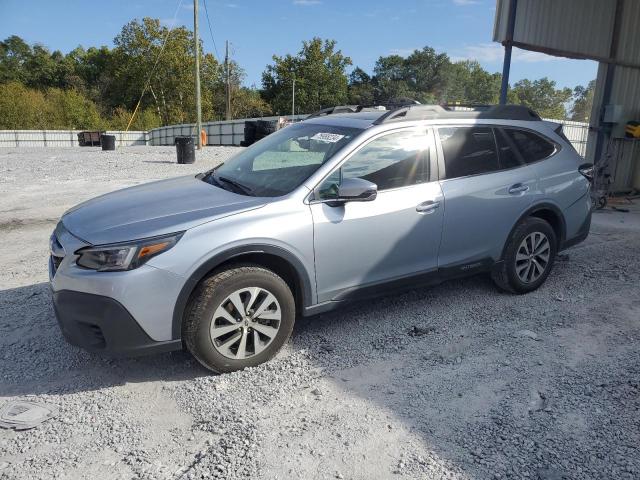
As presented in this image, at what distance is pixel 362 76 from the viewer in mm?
80250

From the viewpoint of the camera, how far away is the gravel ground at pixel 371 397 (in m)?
2.70

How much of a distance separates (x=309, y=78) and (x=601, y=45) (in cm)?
5163

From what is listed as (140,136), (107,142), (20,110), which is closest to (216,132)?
(140,136)

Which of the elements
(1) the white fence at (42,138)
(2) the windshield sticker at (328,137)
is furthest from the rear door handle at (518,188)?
(1) the white fence at (42,138)

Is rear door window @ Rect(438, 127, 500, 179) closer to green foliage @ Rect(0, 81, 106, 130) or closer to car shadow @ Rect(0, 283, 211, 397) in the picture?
car shadow @ Rect(0, 283, 211, 397)

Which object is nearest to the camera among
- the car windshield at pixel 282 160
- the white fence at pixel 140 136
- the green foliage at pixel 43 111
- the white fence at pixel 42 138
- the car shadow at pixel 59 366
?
the car shadow at pixel 59 366

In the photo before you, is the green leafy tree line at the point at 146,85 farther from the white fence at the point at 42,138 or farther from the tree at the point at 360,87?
the white fence at the point at 42,138

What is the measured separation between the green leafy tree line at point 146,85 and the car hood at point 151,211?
43.0 metres

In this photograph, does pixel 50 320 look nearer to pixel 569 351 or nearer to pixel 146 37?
pixel 569 351

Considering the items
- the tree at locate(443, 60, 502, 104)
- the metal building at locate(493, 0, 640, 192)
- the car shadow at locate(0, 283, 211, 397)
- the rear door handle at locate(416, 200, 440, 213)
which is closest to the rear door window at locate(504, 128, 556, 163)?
the rear door handle at locate(416, 200, 440, 213)

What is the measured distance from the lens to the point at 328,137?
13.9 ft

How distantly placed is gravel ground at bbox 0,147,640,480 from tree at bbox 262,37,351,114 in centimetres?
5665

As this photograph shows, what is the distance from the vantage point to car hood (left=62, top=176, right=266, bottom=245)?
3.26 metres

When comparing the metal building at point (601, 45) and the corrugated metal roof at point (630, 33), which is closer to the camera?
the metal building at point (601, 45)
